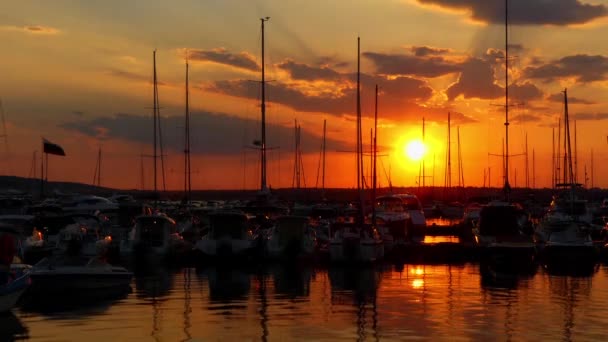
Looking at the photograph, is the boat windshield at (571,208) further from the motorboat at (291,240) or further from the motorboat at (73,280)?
the motorboat at (73,280)

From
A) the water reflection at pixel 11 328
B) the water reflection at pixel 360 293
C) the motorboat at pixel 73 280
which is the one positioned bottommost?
the water reflection at pixel 11 328

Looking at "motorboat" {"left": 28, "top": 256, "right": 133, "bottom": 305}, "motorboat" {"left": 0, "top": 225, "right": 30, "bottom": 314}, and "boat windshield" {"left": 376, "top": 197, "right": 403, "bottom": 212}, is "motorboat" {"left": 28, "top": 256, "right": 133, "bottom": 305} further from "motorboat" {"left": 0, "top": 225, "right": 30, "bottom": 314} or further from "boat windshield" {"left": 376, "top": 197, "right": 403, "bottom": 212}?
"boat windshield" {"left": 376, "top": 197, "right": 403, "bottom": 212}

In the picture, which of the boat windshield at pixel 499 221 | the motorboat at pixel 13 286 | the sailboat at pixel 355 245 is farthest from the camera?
the boat windshield at pixel 499 221

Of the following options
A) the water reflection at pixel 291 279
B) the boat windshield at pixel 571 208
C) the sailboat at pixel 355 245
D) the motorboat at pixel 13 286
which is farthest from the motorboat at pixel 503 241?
the motorboat at pixel 13 286

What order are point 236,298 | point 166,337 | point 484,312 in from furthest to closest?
point 236,298 → point 484,312 → point 166,337

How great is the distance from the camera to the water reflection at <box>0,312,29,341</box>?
851 inches

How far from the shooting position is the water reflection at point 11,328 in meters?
21.6

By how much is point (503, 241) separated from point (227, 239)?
14.2m

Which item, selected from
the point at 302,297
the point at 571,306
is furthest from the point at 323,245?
the point at 571,306

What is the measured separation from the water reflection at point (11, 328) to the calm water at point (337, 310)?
2.1 inches

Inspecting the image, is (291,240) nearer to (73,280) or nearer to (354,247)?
(354,247)

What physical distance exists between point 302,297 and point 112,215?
3810cm

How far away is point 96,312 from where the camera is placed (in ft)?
84.5

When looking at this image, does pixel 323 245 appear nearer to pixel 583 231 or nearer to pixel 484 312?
pixel 583 231
